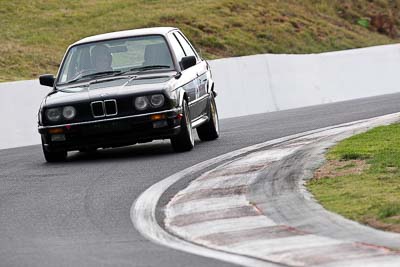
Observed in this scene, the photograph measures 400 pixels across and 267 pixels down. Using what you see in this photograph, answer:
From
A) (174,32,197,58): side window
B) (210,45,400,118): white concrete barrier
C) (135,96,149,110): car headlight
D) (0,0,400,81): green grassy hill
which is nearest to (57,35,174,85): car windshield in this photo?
(174,32,197,58): side window

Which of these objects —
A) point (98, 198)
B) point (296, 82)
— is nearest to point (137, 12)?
point (296, 82)

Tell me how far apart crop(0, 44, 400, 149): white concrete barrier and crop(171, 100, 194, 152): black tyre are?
6.84 metres

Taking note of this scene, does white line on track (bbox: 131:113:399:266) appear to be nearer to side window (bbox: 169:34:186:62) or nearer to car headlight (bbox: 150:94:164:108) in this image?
car headlight (bbox: 150:94:164:108)

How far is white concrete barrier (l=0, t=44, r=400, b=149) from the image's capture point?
1043 inches

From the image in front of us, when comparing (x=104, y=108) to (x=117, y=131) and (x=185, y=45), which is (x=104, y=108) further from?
(x=185, y=45)

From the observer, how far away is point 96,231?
9.61 m

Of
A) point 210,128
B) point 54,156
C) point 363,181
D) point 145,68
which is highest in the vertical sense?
point 363,181

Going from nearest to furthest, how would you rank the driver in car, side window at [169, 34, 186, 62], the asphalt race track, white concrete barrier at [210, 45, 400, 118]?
the asphalt race track < the driver in car < side window at [169, 34, 186, 62] < white concrete barrier at [210, 45, 400, 118]

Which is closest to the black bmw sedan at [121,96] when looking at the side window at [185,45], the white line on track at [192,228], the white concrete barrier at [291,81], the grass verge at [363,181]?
the side window at [185,45]

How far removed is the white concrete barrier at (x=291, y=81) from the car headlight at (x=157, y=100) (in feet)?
23.5

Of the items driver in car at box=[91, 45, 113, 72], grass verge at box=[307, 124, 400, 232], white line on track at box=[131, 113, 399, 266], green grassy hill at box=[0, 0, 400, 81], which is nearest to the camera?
white line on track at box=[131, 113, 399, 266]

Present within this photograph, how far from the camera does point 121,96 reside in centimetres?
1542

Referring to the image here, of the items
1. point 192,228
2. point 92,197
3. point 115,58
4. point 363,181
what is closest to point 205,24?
point 115,58

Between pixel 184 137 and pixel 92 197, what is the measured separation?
13.1 ft
